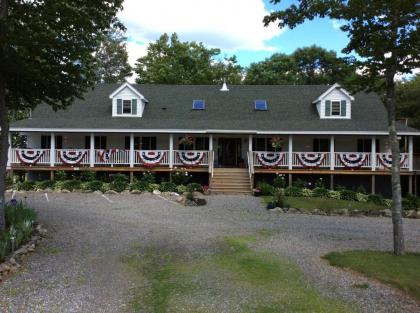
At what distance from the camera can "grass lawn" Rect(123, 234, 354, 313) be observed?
6.48 meters

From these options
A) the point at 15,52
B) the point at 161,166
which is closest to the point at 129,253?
the point at 15,52

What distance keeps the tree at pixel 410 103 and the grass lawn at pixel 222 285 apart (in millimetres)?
27073

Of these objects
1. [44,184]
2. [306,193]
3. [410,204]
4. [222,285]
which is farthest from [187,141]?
[222,285]

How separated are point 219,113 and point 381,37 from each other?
716 inches

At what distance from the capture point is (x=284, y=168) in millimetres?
23766

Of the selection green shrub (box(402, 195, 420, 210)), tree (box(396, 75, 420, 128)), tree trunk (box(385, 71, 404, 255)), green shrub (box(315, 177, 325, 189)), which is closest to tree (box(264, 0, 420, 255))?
tree trunk (box(385, 71, 404, 255))

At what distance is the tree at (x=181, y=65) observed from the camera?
42.0 meters

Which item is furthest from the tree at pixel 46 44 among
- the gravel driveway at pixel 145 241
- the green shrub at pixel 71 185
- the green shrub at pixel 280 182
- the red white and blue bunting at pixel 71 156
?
the green shrub at pixel 280 182

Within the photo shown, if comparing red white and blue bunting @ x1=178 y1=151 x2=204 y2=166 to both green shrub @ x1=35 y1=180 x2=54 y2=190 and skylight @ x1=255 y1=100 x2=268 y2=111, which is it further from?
green shrub @ x1=35 y1=180 x2=54 y2=190

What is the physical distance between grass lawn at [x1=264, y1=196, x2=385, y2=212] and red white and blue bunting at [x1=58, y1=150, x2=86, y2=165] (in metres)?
10.5

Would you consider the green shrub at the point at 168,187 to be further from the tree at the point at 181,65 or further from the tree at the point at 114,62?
the tree at the point at 114,62

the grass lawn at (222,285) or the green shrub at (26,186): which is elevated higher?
the green shrub at (26,186)

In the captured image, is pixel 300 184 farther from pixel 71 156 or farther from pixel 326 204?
pixel 71 156

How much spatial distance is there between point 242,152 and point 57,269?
63.3 feet
